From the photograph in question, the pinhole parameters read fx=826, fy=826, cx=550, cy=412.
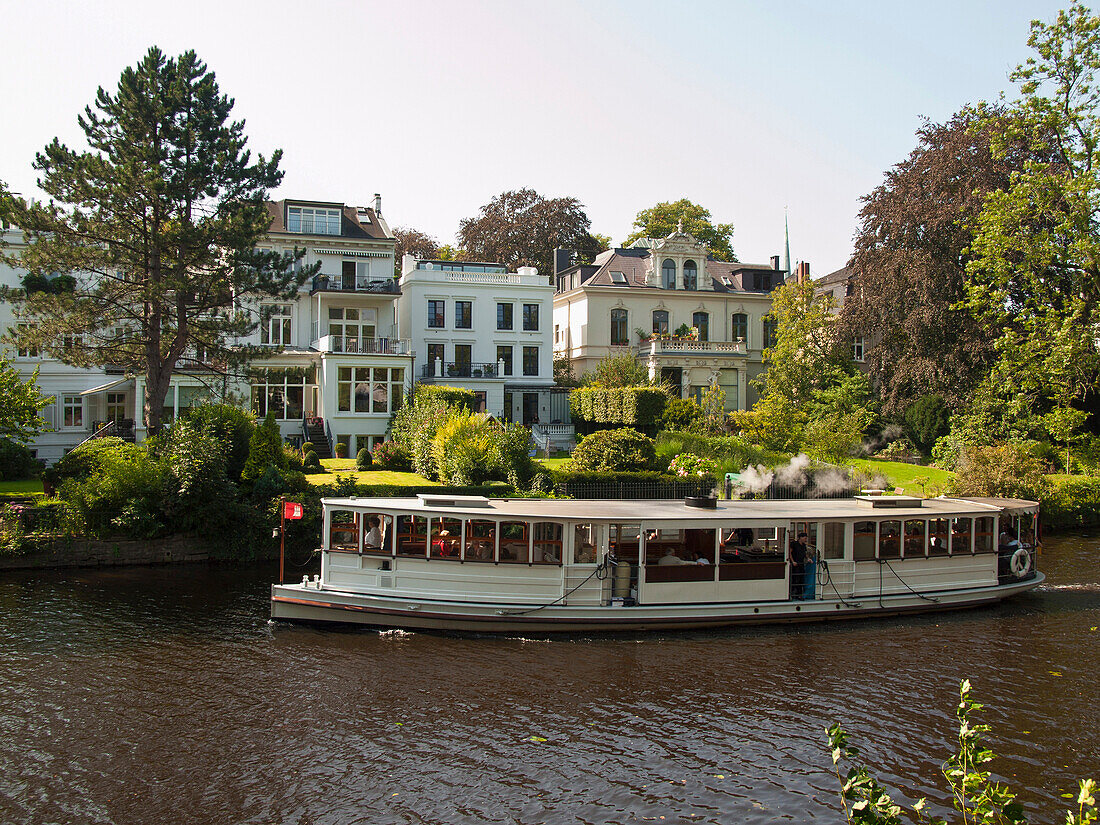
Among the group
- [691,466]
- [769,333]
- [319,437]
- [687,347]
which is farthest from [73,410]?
[769,333]

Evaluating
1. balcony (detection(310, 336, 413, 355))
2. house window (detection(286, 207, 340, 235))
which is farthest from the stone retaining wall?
house window (detection(286, 207, 340, 235))

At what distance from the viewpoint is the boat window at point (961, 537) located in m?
21.5

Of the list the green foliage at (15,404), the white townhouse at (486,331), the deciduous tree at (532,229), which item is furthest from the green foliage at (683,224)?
the green foliage at (15,404)

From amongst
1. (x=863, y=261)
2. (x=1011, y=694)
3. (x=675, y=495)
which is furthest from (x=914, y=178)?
(x=1011, y=694)

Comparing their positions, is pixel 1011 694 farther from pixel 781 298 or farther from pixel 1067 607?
pixel 781 298

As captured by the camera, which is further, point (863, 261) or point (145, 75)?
point (863, 261)

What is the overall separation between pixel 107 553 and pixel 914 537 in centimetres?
2391

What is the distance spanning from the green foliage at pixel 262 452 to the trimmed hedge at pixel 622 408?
58.8 ft

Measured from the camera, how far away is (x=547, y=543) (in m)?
19.1

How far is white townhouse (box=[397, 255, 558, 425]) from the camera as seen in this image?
4897cm

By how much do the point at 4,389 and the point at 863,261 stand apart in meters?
43.3

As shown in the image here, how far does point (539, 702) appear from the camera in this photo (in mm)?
15219

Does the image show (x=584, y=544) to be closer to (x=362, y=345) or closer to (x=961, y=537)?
(x=961, y=537)

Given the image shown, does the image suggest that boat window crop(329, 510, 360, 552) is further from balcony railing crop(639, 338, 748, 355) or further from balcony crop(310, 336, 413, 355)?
balcony railing crop(639, 338, 748, 355)
